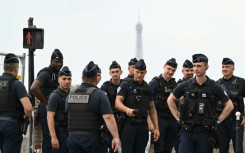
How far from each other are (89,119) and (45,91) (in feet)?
10.8

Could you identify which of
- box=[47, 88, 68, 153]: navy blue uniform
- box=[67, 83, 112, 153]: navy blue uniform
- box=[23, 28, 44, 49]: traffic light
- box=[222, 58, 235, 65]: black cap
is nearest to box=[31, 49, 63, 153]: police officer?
box=[47, 88, 68, 153]: navy blue uniform

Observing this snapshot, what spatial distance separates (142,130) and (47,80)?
2.06 meters

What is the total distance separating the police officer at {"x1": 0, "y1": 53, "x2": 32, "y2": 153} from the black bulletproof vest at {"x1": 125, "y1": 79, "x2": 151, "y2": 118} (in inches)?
83.3

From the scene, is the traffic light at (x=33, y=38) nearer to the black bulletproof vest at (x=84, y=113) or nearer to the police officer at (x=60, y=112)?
the police officer at (x=60, y=112)

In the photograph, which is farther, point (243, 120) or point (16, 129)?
point (243, 120)

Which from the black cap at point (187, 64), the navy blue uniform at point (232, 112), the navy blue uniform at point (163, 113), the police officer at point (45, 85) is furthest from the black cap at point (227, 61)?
the police officer at point (45, 85)

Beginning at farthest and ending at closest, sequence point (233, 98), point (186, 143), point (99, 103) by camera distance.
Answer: point (233, 98), point (186, 143), point (99, 103)

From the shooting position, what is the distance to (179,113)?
10.1m

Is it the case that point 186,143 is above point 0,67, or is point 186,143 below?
below

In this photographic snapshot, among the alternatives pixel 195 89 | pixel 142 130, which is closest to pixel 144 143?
pixel 142 130

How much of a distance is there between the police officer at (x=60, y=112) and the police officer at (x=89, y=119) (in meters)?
1.49

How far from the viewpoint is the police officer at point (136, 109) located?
1133cm

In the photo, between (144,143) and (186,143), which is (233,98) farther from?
(186,143)

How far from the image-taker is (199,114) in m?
9.64
